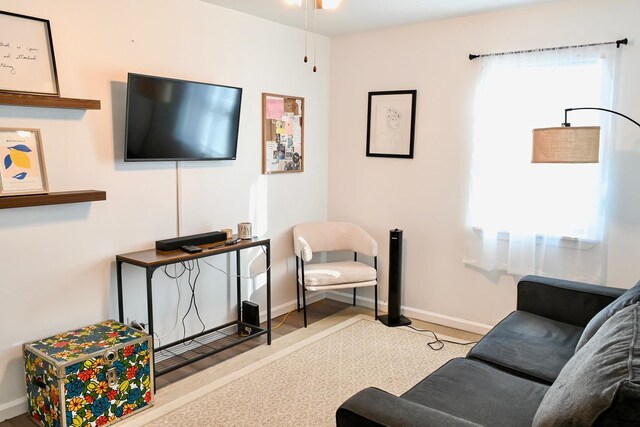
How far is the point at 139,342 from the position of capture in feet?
9.08

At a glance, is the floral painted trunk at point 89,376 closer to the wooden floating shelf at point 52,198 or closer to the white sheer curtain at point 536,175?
the wooden floating shelf at point 52,198

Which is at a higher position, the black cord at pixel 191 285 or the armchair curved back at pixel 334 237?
the armchair curved back at pixel 334 237

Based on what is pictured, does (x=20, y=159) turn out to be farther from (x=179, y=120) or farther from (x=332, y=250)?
(x=332, y=250)

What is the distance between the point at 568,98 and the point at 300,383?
103 inches

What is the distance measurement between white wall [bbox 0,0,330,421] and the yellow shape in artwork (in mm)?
128

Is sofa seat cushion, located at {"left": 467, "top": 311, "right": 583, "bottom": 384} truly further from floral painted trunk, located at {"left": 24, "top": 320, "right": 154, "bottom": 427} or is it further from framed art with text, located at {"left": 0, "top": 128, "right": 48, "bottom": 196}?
framed art with text, located at {"left": 0, "top": 128, "right": 48, "bottom": 196}

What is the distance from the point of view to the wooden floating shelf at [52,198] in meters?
2.52

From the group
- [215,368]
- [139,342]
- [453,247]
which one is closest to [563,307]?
[453,247]

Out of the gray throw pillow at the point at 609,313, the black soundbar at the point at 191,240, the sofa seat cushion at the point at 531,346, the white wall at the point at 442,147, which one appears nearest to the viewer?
the gray throw pillow at the point at 609,313

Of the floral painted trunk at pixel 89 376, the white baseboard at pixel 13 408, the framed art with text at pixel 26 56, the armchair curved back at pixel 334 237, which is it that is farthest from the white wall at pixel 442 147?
the white baseboard at pixel 13 408

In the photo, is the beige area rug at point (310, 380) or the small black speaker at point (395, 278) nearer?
the beige area rug at point (310, 380)

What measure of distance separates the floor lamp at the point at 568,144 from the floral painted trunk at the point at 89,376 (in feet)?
8.27

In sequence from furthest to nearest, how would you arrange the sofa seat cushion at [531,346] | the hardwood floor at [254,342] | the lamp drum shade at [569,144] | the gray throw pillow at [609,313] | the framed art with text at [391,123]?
the framed art with text at [391,123] < the lamp drum shade at [569,144] < the hardwood floor at [254,342] < the sofa seat cushion at [531,346] < the gray throw pillow at [609,313]

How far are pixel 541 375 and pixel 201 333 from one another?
91.1 inches
